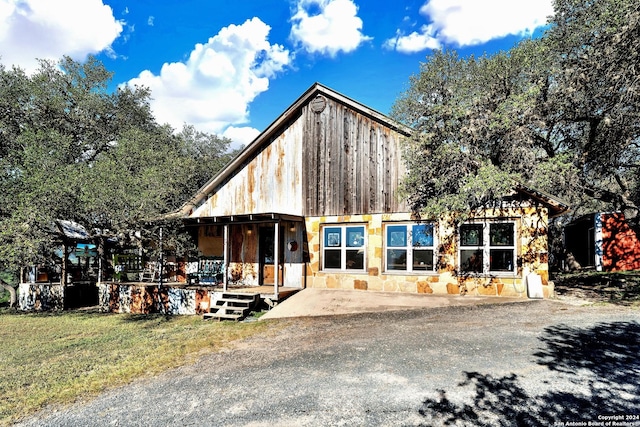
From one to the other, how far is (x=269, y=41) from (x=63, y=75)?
13804 mm

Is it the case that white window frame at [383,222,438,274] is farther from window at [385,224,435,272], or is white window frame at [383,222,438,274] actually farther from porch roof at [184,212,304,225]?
porch roof at [184,212,304,225]

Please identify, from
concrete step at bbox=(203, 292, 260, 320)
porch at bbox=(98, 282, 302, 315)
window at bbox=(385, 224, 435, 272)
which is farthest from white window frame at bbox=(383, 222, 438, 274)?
concrete step at bbox=(203, 292, 260, 320)

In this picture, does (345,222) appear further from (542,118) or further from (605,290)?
(605,290)

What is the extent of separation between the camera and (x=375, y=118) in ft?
41.4

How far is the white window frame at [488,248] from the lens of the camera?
35.7 ft

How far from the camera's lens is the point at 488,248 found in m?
11.1

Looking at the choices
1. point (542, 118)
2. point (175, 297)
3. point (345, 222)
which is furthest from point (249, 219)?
point (542, 118)

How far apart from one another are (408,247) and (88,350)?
372 inches

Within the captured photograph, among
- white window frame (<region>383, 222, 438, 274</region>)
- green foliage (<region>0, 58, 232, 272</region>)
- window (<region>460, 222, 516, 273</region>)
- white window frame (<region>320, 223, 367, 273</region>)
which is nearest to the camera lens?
green foliage (<region>0, 58, 232, 272</region>)

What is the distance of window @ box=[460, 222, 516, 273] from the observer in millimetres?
10984

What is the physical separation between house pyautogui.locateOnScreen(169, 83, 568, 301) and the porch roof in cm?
6

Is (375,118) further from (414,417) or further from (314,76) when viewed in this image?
(414,417)

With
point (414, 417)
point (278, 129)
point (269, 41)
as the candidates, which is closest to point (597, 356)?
point (414, 417)

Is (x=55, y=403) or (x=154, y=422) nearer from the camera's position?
(x=154, y=422)
